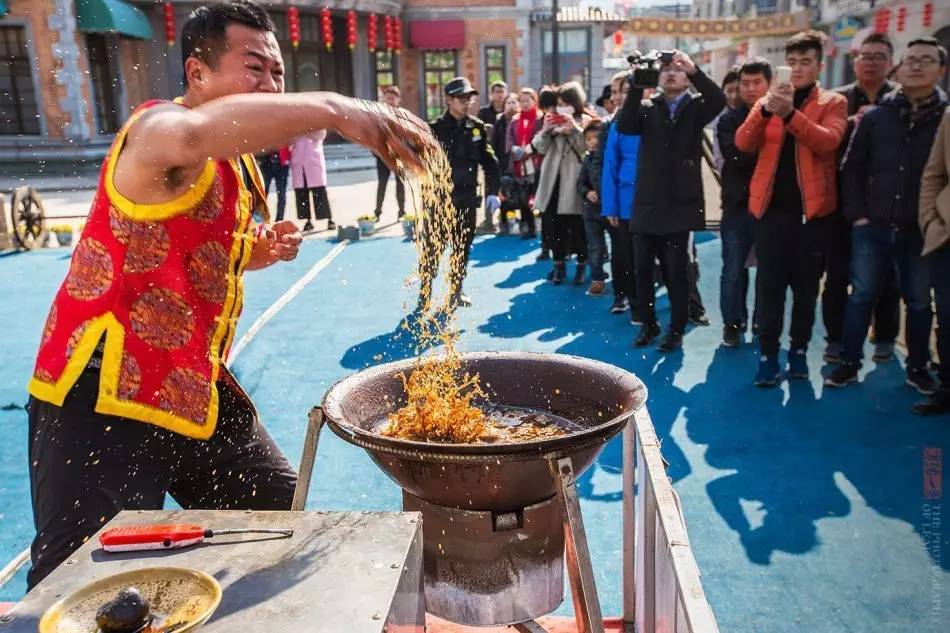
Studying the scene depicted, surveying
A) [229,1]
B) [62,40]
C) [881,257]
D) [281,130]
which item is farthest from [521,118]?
[62,40]

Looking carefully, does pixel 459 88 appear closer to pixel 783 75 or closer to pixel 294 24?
pixel 783 75

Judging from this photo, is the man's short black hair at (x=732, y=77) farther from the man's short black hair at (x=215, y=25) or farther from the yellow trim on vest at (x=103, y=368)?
the yellow trim on vest at (x=103, y=368)

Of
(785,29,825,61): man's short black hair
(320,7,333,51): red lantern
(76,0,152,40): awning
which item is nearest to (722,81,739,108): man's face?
(785,29,825,61): man's short black hair

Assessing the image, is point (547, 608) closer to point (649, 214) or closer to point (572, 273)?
point (649, 214)

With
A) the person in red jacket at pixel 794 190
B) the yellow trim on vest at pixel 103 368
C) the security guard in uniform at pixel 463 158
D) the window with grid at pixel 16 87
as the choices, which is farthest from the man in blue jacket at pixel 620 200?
the window with grid at pixel 16 87

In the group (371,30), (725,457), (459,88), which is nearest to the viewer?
(725,457)

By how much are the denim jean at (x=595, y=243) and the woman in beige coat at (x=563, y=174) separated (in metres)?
0.32

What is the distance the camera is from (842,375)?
5152 millimetres

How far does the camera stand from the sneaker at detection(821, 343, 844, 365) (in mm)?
5652

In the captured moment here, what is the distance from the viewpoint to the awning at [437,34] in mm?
27734

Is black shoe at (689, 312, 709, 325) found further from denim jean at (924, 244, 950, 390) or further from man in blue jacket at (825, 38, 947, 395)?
denim jean at (924, 244, 950, 390)

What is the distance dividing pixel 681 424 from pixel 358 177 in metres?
16.2

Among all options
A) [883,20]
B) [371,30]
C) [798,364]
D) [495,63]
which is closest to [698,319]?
[798,364]

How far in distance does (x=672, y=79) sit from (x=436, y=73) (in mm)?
24685
